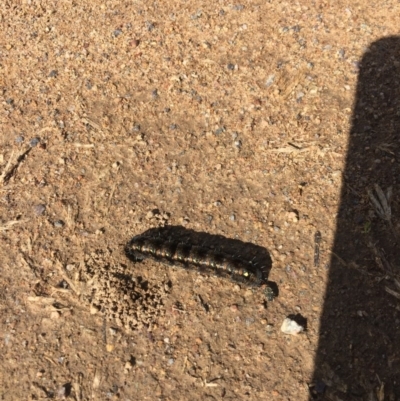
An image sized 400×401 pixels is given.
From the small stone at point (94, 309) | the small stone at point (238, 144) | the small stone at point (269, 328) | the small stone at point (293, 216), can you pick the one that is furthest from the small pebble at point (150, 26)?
the small stone at point (269, 328)

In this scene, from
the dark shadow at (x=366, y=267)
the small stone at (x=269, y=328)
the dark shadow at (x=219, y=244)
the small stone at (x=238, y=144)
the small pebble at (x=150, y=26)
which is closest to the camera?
the dark shadow at (x=366, y=267)

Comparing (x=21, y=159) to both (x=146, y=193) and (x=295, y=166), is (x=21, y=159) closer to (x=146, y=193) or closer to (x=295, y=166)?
(x=146, y=193)

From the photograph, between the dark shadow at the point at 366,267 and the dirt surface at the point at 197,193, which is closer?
the dark shadow at the point at 366,267

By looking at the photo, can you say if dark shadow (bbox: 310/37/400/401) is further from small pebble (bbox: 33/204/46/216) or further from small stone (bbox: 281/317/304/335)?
small pebble (bbox: 33/204/46/216)

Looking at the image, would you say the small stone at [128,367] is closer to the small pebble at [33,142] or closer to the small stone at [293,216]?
the small stone at [293,216]

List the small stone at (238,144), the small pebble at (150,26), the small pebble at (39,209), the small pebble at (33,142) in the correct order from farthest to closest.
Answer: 1. the small pebble at (150,26)
2. the small pebble at (33,142)
3. the small stone at (238,144)
4. the small pebble at (39,209)

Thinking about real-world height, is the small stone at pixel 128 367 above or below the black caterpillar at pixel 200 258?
below
